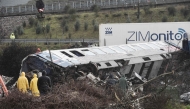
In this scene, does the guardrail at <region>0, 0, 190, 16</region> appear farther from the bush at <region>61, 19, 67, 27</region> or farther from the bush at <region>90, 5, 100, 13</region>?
the bush at <region>61, 19, 67, 27</region>

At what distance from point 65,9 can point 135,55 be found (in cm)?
3630

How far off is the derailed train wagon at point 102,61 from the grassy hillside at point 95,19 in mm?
25376

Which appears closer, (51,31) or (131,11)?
(51,31)

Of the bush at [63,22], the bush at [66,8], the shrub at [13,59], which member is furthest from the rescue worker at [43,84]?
the bush at [66,8]

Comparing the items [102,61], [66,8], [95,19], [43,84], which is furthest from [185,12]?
[43,84]

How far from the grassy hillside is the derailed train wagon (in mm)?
25376

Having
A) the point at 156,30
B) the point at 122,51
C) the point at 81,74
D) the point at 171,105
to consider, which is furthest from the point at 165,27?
the point at 171,105

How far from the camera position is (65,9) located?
193 ft

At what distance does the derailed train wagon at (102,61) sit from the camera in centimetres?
1956

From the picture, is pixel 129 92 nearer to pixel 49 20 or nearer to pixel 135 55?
pixel 135 55

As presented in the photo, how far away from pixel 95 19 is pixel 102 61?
111 ft

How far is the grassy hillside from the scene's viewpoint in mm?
51181

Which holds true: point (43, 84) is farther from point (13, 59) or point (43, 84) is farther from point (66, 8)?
point (66, 8)

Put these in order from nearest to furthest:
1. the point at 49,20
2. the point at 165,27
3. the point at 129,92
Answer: the point at 129,92, the point at 165,27, the point at 49,20
